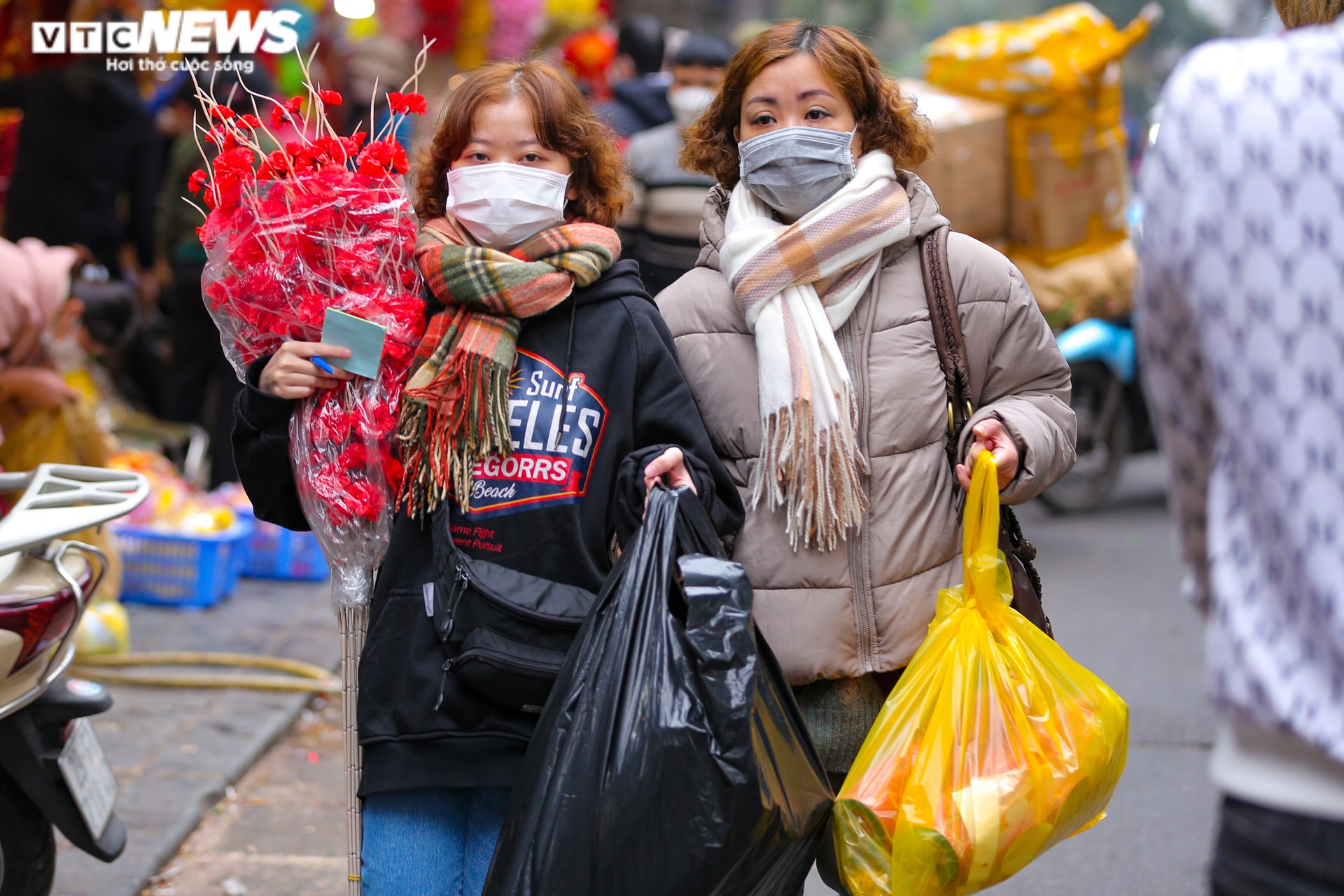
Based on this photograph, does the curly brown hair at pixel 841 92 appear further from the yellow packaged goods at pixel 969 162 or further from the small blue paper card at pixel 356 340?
the yellow packaged goods at pixel 969 162

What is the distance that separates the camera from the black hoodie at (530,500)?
6.84 ft

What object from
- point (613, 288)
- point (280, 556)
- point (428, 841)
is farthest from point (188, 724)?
point (613, 288)

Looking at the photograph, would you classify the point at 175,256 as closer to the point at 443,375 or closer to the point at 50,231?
the point at 50,231

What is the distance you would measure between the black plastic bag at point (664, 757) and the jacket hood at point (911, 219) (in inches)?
22.4

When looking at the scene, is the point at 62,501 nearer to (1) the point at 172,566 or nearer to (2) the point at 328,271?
(2) the point at 328,271

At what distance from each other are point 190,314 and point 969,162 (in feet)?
12.4

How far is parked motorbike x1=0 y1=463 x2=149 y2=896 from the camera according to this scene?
2514 mm

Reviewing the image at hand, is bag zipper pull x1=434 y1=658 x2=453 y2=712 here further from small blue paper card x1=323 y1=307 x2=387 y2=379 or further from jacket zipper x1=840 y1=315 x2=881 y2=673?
jacket zipper x1=840 y1=315 x2=881 y2=673

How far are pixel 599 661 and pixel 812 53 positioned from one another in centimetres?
106

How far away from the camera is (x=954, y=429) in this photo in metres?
2.25

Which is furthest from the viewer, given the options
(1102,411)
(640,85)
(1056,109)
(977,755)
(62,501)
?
(1102,411)

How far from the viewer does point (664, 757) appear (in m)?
A: 1.79

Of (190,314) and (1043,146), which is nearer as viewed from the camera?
(1043,146)

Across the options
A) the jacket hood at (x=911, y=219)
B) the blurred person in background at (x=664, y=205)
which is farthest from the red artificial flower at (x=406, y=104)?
the blurred person in background at (x=664, y=205)
